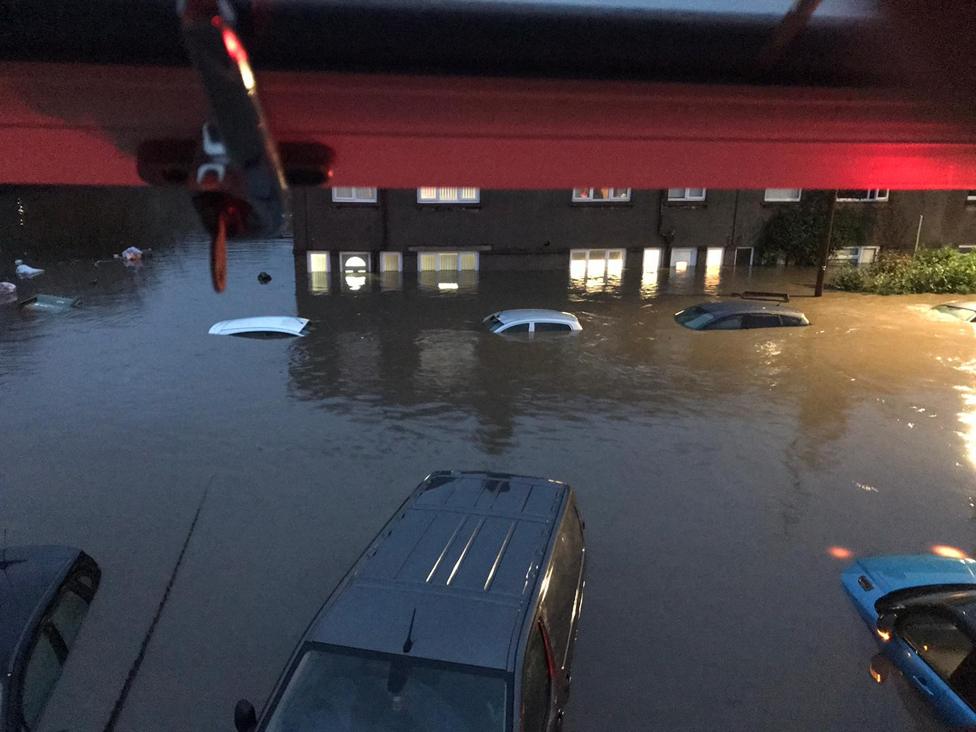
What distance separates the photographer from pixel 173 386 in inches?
484

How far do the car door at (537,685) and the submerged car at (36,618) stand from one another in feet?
11.4

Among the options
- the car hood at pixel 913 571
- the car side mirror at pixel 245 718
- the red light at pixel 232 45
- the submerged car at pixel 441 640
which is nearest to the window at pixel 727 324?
the car hood at pixel 913 571

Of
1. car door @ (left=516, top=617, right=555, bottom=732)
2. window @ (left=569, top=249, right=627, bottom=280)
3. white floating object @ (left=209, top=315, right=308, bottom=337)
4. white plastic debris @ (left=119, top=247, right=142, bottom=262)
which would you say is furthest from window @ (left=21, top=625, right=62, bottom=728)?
white plastic debris @ (left=119, top=247, right=142, bottom=262)

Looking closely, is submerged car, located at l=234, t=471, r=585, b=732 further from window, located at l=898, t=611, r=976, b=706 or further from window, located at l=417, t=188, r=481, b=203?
window, located at l=417, t=188, r=481, b=203

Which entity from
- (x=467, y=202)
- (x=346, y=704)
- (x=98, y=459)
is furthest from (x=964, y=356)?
(x=98, y=459)

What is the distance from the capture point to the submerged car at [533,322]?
51.2ft

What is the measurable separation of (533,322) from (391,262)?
8298 millimetres

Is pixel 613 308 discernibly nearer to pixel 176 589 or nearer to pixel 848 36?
pixel 176 589

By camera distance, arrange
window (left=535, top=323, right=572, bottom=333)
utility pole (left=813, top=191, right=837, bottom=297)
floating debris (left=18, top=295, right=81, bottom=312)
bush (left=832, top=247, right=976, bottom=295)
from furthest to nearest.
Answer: bush (left=832, top=247, right=976, bottom=295) < utility pole (left=813, top=191, right=837, bottom=297) < floating debris (left=18, top=295, right=81, bottom=312) < window (left=535, top=323, right=572, bottom=333)

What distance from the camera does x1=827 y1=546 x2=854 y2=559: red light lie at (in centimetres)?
759

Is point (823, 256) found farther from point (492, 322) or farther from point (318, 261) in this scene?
point (318, 261)

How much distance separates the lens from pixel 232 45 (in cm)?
127

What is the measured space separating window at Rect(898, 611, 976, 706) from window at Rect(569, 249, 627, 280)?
17935mm

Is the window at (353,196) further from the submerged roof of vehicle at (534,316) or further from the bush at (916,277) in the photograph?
the bush at (916,277)
